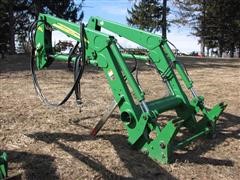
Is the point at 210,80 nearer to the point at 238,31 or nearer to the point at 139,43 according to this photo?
the point at 139,43

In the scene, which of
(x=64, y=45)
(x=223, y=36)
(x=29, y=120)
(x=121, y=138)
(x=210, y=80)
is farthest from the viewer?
(x=223, y=36)

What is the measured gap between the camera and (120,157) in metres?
5.55

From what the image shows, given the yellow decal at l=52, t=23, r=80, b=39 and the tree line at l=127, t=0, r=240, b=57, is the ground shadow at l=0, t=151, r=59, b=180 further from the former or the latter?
the tree line at l=127, t=0, r=240, b=57

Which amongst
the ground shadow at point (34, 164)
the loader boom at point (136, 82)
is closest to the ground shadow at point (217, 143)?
the loader boom at point (136, 82)

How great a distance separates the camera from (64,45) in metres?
17.2

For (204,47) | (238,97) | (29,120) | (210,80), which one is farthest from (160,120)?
(204,47)

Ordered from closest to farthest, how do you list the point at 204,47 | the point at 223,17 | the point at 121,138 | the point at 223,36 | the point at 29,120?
the point at 121,138 → the point at 29,120 → the point at 223,17 → the point at 223,36 → the point at 204,47

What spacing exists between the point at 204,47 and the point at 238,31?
6.35 meters

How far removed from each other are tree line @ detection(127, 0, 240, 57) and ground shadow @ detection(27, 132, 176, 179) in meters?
29.9

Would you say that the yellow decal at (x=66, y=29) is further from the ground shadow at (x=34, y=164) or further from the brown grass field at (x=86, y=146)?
the ground shadow at (x=34, y=164)

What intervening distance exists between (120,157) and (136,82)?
0.87 metres

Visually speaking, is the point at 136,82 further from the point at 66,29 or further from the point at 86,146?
the point at 66,29

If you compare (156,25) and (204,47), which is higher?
(156,25)

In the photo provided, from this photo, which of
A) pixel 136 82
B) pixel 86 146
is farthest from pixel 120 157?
pixel 136 82
